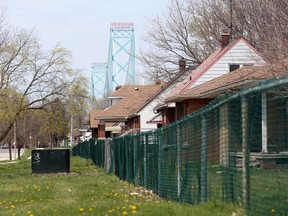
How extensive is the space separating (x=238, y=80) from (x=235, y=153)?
14.9m

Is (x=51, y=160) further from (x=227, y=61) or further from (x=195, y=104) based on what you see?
(x=227, y=61)

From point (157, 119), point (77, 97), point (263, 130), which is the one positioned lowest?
point (263, 130)

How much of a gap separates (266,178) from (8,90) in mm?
30619

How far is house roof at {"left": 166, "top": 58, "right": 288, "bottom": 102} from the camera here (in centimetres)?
1786

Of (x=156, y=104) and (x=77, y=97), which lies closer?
(x=77, y=97)

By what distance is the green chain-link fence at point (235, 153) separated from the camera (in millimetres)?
6676

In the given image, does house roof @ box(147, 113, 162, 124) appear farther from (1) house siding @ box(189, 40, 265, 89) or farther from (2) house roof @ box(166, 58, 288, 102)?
(1) house siding @ box(189, 40, 265, 89)

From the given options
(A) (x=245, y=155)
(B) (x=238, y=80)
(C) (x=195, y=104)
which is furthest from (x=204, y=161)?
(C) (x=195, y=104)

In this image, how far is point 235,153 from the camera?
7.90 metres

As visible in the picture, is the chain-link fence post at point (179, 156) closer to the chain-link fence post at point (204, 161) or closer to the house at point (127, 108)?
the chain-link fence post at point (204, 161)

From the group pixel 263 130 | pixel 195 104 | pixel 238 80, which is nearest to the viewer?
pixel 263 130

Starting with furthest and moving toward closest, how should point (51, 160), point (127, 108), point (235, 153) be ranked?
point (127, 108), point (51, 160), point (235, 153)

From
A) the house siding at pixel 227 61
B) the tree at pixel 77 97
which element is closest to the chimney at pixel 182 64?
the tree at pixel 77 97

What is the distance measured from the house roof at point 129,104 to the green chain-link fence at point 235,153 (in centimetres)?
4216
